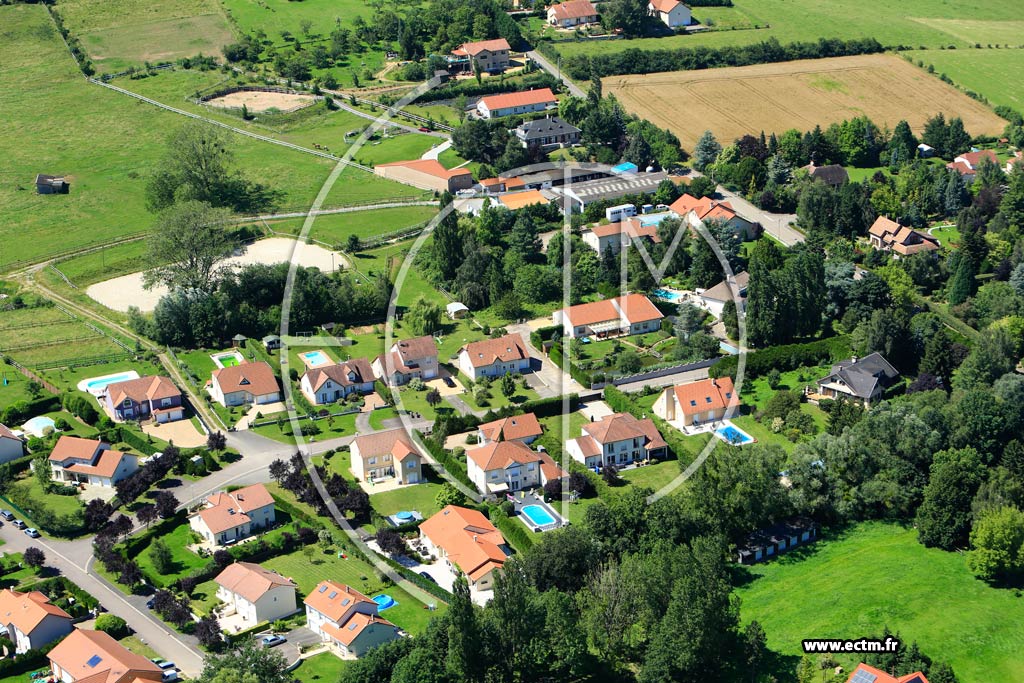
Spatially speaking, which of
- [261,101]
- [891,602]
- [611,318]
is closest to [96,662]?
[891,602]

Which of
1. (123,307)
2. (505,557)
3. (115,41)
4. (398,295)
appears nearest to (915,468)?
(505,557)

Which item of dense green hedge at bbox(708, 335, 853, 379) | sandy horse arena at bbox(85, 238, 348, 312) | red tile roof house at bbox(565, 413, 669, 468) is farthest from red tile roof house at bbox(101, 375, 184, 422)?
→ dense green hedge at bbox(708, 335, 853, 379)

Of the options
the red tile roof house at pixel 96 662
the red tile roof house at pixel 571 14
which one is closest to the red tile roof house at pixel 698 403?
the red tile roof house at pixel 96 662

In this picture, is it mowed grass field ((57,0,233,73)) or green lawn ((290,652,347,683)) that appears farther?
mowed grass field ((57,0,233,73))

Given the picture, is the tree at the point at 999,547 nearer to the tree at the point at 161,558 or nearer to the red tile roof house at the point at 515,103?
the tree at the point at 161,558

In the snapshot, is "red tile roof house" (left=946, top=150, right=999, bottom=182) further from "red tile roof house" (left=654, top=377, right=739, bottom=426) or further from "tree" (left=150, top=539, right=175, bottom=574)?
"tree" (left=150, top=539, right=175, bottom=574)

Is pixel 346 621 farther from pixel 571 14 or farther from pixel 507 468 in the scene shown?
pixel 571 14
